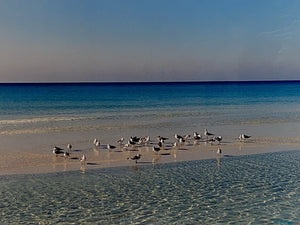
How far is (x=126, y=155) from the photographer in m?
21.2

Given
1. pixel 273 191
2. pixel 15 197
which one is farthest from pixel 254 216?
pixel 15 197

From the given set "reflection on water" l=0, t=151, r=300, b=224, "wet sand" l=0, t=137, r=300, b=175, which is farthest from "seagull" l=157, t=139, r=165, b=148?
"reflection on water" l=0, t=151, r=300, b=224

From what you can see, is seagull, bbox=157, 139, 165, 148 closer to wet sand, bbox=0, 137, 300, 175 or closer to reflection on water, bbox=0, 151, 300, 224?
wet sand, bbox=0, 137, 300, 175

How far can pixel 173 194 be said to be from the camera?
1381 centimetres

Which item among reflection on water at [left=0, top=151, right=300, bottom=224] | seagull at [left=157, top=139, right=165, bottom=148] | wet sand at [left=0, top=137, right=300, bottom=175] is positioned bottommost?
reflection on water at [left=0, top=151, right=300, bottom=224]

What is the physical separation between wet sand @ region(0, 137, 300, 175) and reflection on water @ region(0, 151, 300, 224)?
1.20 m

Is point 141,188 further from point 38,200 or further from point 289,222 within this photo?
point 289,222

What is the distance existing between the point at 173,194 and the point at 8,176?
26.5 ft

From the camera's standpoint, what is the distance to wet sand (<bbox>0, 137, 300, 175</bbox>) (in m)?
18.4

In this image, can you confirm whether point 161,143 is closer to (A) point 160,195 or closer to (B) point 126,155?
(B) point 126,155

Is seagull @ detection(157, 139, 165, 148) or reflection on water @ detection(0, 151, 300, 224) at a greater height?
seagull @ detection(157, 139, 165, 148)

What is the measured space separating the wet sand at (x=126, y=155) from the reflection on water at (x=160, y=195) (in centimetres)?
120

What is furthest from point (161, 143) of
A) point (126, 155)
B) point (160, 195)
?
point (160, 195)

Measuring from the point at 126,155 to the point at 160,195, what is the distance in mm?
7696
